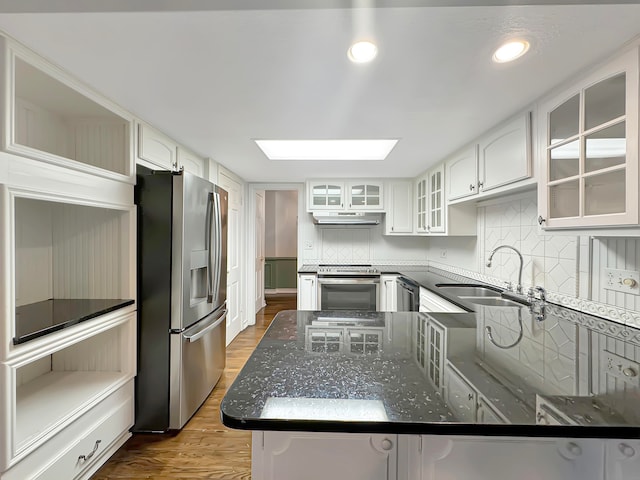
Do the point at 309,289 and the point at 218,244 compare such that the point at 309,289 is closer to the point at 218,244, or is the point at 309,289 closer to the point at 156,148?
the point at 218,244

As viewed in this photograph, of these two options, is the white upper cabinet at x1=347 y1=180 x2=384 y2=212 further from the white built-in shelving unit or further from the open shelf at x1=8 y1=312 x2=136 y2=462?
the open shelf at x1=8 y1=312 x2=136 y2=462

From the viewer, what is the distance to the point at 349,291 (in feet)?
12.6

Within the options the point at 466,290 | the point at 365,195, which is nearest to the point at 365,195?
the point at 365,195

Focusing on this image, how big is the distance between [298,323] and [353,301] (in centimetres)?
242

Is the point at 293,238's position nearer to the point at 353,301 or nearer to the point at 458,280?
the point at 353,301

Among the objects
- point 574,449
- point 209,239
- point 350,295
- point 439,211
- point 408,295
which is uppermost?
point 439,211

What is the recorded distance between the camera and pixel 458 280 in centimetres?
313

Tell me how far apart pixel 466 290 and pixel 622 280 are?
1323 mm

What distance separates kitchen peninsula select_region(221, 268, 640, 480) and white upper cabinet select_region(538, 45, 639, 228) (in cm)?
61

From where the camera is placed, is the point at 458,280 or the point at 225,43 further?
the point at 458,280

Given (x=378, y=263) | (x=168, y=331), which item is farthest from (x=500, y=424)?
(x=378, y=263)

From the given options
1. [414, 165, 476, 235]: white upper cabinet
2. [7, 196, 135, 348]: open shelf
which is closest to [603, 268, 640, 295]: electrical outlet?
[414, 165, 476, 235]: white upper cabinet

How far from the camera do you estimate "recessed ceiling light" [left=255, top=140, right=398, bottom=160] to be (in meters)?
3.10

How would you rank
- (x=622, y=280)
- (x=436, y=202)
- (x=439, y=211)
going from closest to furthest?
1. (x=622, y=280)
2. (x=439, y=211)
3. (x=436, y=202)
